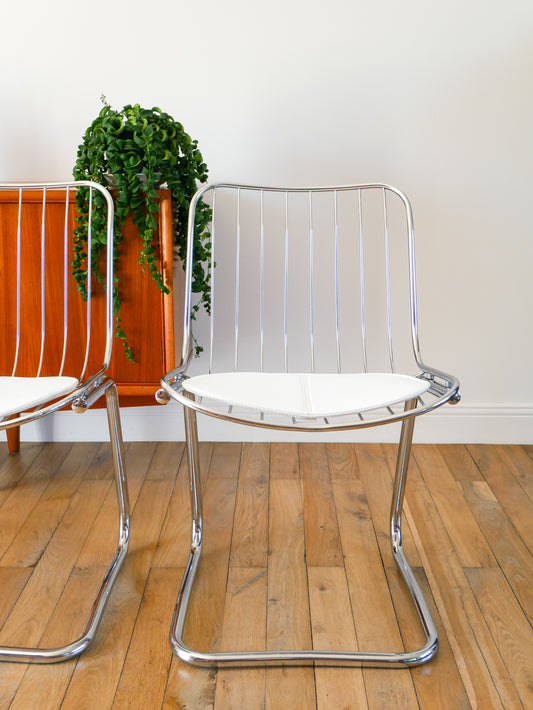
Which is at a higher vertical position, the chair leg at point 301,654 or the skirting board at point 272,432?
the skirting board at point 272,432

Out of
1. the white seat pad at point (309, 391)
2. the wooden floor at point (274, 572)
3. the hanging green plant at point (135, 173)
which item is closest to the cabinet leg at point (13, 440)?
the wooden floor at point (274, 572)

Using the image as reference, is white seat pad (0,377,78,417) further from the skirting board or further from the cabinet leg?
the skirting board

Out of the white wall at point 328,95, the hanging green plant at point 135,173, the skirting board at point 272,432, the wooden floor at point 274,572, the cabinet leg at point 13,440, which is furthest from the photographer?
the skirting board at point 272,432

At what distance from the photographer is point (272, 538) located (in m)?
1.60

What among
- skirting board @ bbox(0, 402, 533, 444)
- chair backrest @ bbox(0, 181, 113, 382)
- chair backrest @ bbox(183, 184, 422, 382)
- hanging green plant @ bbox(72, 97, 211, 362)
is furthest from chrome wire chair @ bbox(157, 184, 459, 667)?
chair backrest @ bbox(0, 181, 113, 382)

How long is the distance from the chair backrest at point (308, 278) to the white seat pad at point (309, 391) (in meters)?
0.71

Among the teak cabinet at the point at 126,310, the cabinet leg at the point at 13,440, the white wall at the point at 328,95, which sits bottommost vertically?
the cabinet leg at the point at 13,440

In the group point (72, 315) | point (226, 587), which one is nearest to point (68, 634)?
point (226, 587)

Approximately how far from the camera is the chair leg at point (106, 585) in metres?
1.16

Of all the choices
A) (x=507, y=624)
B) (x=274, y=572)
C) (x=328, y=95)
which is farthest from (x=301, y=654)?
(x=328, y=95)

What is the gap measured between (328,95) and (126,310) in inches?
37.7

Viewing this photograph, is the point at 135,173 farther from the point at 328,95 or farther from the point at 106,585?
the point at 106,585

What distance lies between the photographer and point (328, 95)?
78.7 inches

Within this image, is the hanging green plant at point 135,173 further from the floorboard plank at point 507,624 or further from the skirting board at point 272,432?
the floorboard plank at point 507,624
